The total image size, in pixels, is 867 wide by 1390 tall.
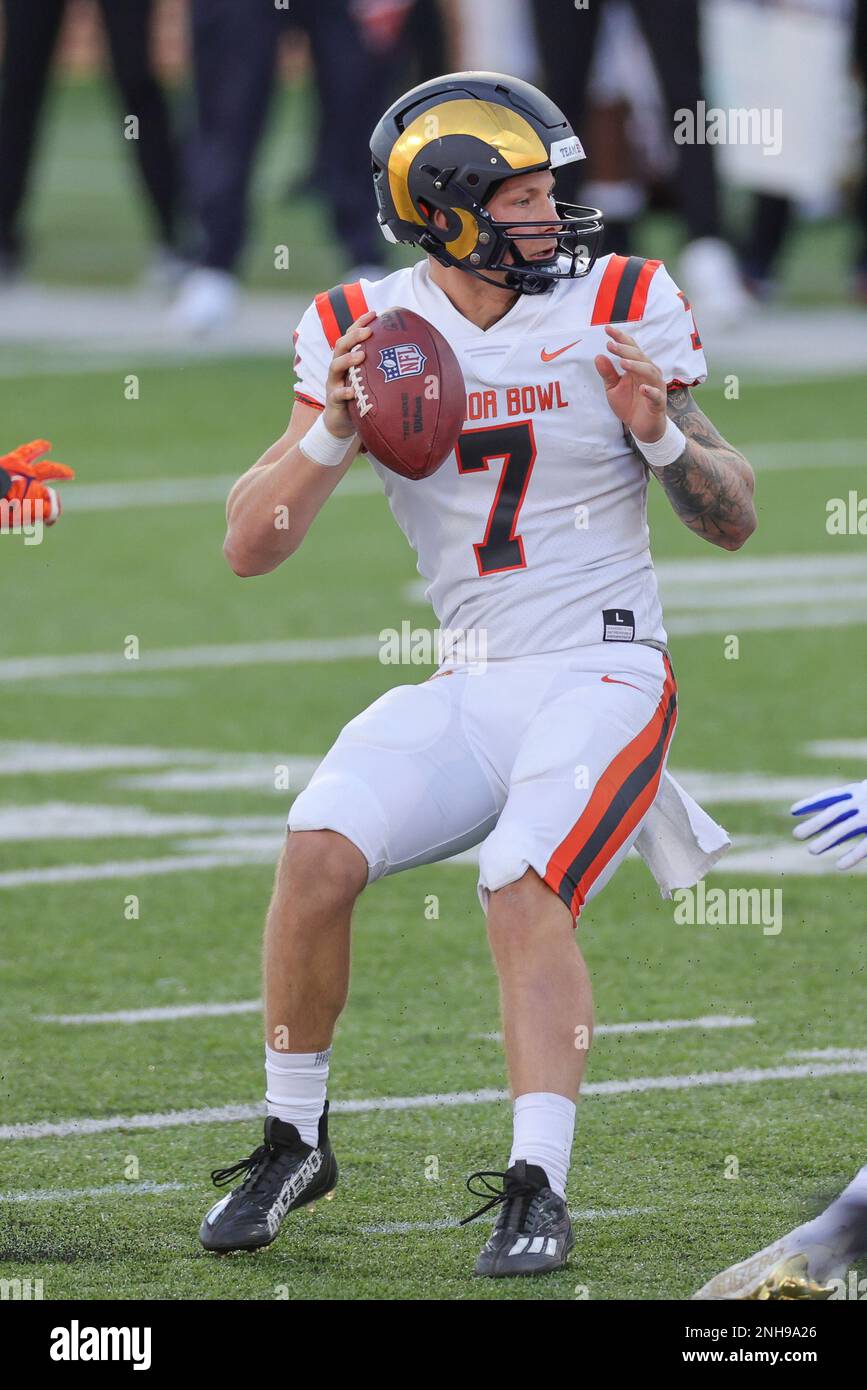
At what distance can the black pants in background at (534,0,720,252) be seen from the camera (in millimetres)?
12555

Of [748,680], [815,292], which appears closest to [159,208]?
[815,292]

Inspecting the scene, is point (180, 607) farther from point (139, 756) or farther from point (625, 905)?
point (625, 905)

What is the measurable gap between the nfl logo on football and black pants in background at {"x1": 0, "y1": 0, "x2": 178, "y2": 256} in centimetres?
958

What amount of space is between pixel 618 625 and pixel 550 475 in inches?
10.4

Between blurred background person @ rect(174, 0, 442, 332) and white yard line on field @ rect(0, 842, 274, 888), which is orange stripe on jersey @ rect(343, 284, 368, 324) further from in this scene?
blurred background person @ rect(174, 0, 442, 332)

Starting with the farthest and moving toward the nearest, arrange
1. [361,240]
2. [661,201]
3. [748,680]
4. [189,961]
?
[661,201], [361,240], [748,680], [189,961]

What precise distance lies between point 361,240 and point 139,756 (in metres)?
6.09

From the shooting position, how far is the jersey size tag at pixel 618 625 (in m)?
4.61

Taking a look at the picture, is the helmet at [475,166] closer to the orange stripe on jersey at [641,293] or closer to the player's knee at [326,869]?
the orange stripe on jersey at [641,293]

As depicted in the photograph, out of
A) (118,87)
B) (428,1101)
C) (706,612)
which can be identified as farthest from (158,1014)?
(118,87)

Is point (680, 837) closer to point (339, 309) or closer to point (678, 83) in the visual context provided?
point (339, 309)

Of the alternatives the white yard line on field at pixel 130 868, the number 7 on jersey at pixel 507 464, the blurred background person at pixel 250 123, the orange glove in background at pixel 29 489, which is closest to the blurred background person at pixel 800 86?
the blurred background person at pixel 250 123

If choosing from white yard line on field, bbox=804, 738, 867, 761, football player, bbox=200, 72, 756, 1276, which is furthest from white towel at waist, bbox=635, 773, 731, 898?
white yard line on field, bbox=804, 738, 867, 761

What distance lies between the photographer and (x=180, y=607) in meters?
9.48
